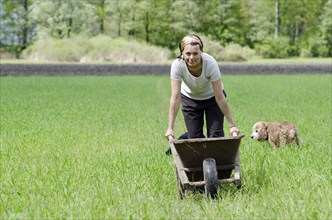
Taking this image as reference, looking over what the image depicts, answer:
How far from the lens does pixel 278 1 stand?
6856 cm

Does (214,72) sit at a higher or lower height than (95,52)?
higher

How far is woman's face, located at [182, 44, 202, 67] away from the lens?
548 cm

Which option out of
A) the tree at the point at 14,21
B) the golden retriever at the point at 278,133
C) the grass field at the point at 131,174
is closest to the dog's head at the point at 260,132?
the golden retriever at the point at 278,133

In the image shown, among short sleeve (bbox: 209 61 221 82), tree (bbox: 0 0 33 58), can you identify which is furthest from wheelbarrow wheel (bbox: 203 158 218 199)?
tree (bbox: 0 0 33 58)

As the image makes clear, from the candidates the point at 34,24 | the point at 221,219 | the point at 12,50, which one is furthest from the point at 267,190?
the point at 34,24

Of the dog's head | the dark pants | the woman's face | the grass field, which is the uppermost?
→ the woman's face

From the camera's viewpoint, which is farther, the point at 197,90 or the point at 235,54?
the point at 235,54

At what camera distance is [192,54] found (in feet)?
18.0

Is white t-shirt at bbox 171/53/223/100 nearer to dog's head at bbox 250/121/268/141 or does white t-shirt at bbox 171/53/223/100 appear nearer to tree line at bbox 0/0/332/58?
dog's head at bbox 250/121/268/141

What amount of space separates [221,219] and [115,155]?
3.43 meters

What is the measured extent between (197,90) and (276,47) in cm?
5719

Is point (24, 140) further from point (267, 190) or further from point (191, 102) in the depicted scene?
point (267, 190)

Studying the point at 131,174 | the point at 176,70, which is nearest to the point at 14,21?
the point at 131,174

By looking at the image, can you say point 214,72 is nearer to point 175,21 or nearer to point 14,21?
point 175,21
